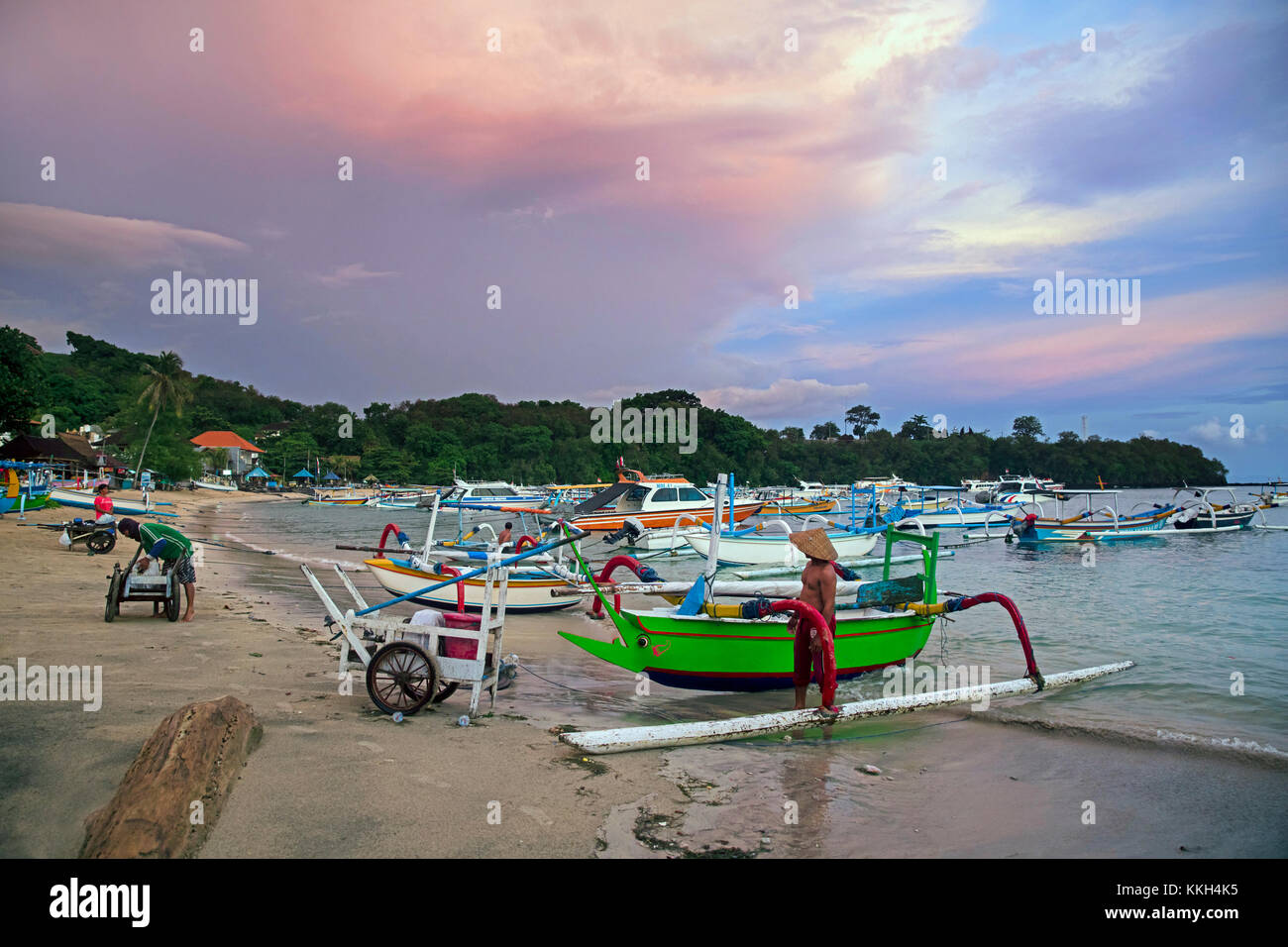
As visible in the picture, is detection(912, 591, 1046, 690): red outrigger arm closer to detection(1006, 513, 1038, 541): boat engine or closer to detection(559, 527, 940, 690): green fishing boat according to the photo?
detection(559, 527, 940, 690): green fishing boat

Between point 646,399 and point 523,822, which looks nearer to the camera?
point 523,822

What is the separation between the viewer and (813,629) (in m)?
8.09

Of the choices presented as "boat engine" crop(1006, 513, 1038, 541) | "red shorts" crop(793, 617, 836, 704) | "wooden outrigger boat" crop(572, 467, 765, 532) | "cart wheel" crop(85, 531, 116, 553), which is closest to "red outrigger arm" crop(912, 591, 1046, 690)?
"red shorts" crop(793, 617, 836, 704)

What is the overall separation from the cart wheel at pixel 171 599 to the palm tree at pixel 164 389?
5661 cm

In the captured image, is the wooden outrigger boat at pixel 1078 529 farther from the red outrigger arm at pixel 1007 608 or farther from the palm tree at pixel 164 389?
the palm tree at pixel 164 389

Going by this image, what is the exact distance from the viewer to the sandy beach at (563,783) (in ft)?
14.5

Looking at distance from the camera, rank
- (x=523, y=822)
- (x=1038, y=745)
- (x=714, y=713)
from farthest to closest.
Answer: (x=714, y=713)
(x=1038, y=745)
(x=523, y=822)

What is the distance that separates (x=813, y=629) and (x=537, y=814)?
4150 millimetres

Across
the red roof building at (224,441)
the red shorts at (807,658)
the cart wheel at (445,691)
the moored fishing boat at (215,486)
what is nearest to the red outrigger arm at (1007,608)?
the red shorts at (807,658)
